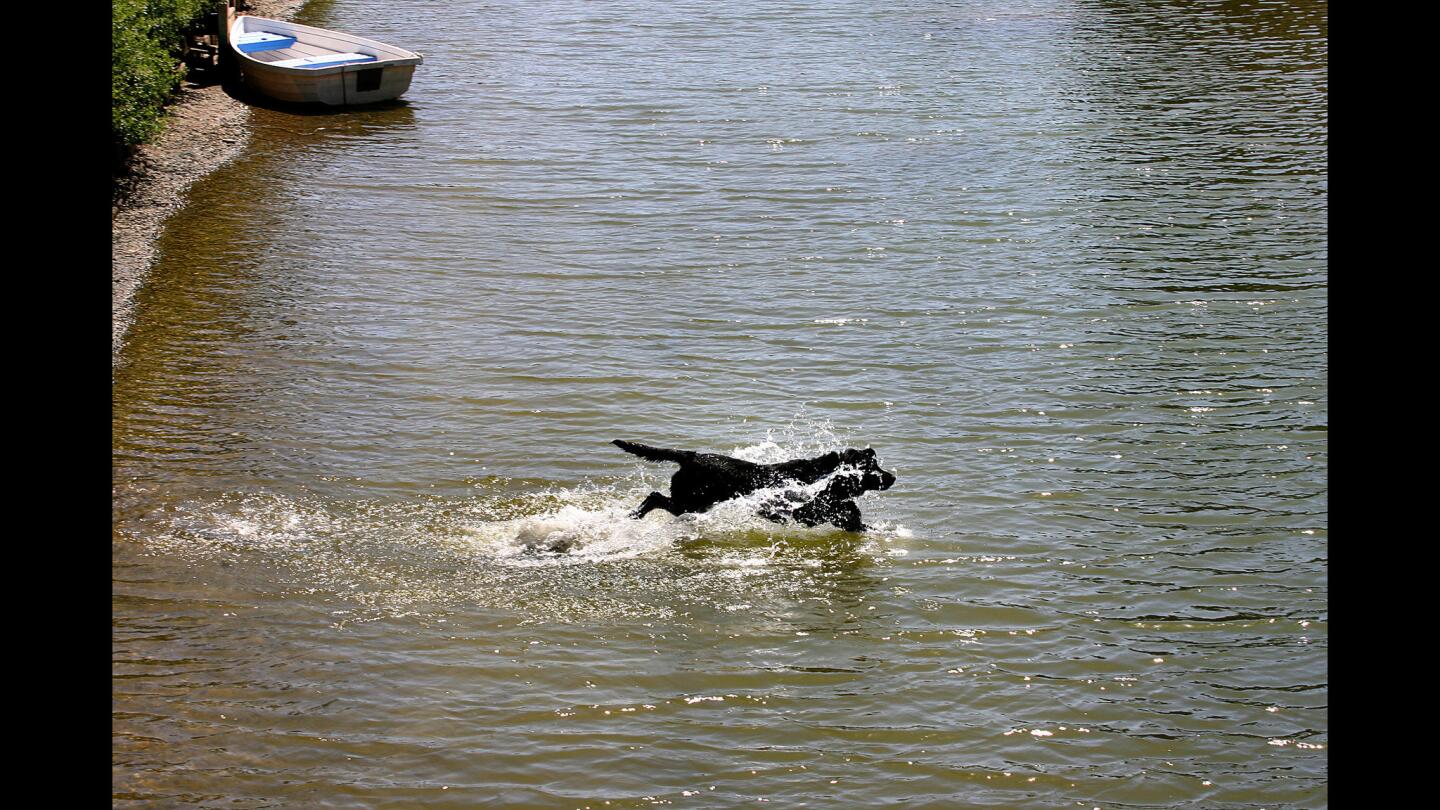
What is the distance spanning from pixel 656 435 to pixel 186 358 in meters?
4.40

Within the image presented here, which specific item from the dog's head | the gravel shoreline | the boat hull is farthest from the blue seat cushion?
the dog's head

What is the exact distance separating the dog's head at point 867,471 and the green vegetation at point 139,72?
10.4 meters

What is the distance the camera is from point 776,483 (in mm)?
8805

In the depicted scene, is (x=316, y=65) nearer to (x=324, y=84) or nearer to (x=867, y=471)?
(x=324, y=84)

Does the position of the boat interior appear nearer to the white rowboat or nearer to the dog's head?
the white rowboat

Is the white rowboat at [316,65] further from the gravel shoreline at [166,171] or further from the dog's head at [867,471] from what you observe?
the dog's head at [867,471]

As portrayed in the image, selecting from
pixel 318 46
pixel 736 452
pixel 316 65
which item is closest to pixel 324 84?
pixel 316 65

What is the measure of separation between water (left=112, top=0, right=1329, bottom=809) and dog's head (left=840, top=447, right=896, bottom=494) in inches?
14.5

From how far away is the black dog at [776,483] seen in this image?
28.4ft

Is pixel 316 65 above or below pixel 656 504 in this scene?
above

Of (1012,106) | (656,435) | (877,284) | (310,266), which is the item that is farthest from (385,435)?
(1012,106)

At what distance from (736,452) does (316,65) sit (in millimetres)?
13200

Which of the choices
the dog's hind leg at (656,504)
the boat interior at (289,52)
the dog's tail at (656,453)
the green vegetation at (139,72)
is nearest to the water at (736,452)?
the dog's hind leg at (656,504)

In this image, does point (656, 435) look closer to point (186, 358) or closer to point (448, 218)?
point (186, 358)
